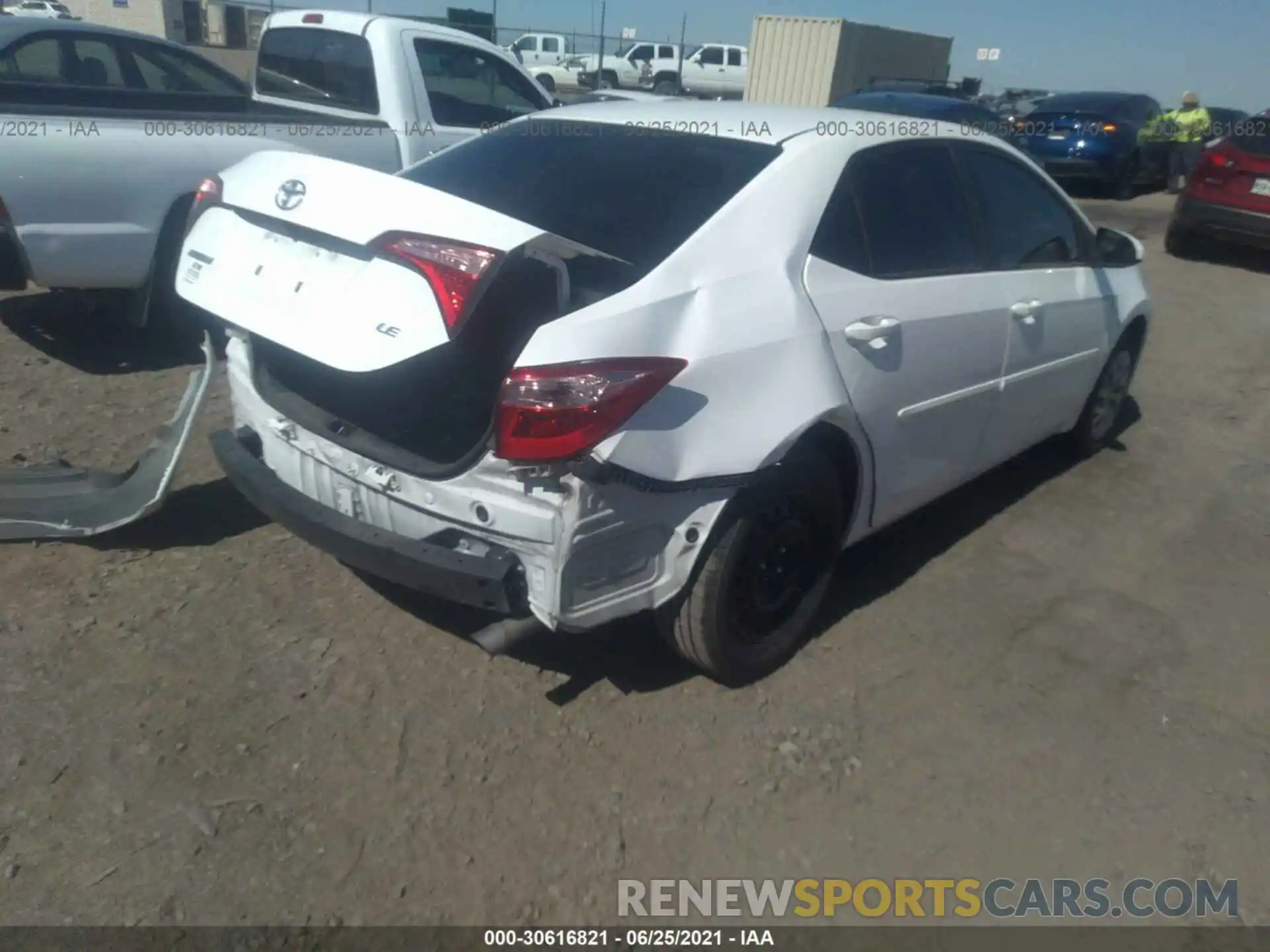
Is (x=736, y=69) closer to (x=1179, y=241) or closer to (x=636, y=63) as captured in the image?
(x=636, y=63)

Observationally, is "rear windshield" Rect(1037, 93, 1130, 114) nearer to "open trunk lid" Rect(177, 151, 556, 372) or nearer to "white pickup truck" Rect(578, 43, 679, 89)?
"open trunk lid" Rect(177, 151, 556, 372)

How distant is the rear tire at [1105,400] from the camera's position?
4996 millimetres

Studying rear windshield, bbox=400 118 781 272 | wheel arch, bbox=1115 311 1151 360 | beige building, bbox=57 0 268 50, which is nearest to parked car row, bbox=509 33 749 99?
beige building, bbox=57 0 268 50

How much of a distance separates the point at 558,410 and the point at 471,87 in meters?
5.47

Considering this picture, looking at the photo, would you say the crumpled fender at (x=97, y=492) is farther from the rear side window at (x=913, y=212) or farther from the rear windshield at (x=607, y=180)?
the rear side window at (x=913, y=212)

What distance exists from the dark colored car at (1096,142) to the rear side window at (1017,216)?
1160cm

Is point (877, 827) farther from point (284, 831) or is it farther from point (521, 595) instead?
point (284, 831)

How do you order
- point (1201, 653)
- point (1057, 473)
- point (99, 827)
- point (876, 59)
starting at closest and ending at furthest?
point (99, 827)
point (1201, 653)
point (1057, 473)
point (876, 59)

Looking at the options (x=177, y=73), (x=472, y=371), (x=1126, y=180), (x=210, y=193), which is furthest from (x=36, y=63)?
(x=1126, y=180)

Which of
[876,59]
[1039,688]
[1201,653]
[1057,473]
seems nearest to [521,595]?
[1039,688]

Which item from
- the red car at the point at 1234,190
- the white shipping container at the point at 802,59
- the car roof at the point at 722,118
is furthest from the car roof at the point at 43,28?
the white shipping container at the point at 802,59

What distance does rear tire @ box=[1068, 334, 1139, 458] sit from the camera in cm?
500

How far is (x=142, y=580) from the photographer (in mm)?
3494

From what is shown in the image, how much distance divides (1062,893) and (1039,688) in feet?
2.89
